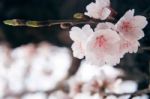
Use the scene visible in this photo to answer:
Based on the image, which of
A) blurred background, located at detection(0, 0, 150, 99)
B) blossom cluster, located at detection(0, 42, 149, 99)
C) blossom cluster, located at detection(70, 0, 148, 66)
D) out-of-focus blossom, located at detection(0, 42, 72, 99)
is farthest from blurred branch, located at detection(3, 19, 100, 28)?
out-of-focus blossom, located at detection(0, 42, 72, 99)

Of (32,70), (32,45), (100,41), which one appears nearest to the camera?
(100,41)

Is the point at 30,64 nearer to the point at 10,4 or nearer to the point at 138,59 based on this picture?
the point at 10,4

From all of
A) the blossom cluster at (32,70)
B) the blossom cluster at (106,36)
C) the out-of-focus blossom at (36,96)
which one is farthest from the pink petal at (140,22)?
the out-of-focus blossom at (36,96)

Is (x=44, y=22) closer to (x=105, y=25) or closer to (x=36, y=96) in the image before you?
(x=105, y=25)

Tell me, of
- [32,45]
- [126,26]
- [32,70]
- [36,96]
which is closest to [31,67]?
[32,70]

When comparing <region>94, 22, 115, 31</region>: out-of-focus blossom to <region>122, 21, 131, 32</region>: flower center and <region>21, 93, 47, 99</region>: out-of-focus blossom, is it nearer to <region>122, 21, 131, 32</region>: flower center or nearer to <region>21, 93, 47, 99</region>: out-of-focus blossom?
<region>122, 21, 131, 32</region>: flower center

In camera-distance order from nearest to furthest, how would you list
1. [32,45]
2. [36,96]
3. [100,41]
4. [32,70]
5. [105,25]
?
[105,25] < [100,41] < [36,96] < [32,70] < [32,45]

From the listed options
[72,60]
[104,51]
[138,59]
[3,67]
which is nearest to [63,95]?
Result: [138,59]
